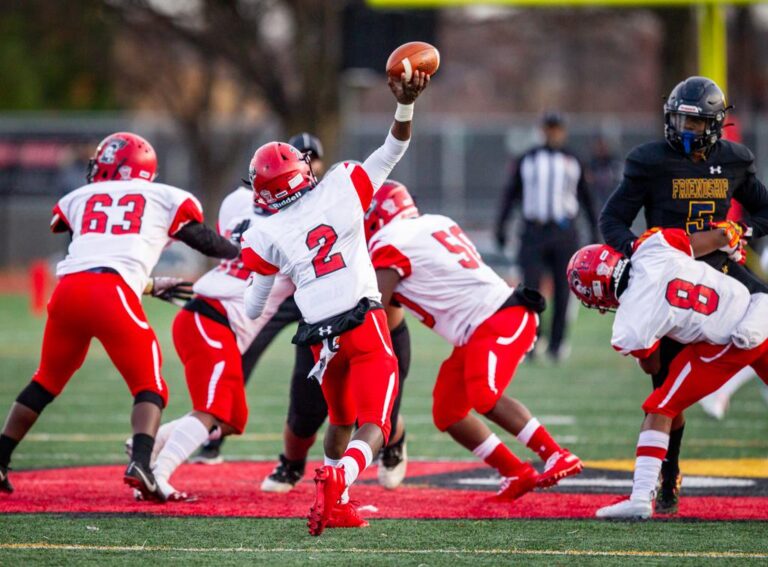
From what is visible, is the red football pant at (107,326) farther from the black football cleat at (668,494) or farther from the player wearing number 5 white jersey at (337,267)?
the black football cleat at (668,494)

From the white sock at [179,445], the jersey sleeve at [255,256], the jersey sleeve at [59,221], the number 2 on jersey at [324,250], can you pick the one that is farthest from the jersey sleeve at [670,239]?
the jersey sleeve at [59,221]

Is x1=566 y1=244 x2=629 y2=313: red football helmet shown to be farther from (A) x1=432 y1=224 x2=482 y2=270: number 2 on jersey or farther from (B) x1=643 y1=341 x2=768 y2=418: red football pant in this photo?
(A) x1=432 y1=224 x2=482 y2=270: number 2 on jersey

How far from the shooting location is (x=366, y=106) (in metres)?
42.7

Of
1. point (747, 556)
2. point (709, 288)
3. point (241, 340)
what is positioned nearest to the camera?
point (747, 556)

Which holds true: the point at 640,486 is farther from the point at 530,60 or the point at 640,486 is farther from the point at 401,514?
the point at 530,60

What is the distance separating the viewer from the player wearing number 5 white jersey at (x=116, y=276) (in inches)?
233

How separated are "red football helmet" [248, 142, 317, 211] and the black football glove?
993 millimetres

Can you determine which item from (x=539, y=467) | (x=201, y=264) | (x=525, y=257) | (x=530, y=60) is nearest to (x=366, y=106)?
(x=530, y=60)

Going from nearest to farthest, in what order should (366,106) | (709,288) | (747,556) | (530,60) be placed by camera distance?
(747,556)
(709,288)
(530,60)
(366,106)

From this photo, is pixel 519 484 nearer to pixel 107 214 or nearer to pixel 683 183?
pixel 683 183

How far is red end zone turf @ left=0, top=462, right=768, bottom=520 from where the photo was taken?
5.65m

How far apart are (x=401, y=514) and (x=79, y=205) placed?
2056 mm

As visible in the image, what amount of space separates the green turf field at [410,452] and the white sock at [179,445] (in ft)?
1.71

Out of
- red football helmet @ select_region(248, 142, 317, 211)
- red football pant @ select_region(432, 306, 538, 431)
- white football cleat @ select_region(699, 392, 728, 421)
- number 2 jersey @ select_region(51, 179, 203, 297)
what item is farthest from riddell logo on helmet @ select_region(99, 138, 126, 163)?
white football cleat @ select_region(699, 392, 728, 421)
